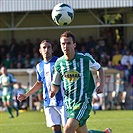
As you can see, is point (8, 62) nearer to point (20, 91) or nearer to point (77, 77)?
point (20, 91)

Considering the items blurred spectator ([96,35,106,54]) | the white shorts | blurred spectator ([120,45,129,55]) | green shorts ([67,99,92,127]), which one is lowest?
the white shorts

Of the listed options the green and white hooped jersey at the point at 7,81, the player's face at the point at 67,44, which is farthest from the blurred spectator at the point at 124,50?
the player's face at the point at 67,44

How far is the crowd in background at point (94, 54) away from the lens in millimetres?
28047

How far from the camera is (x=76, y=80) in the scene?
351 inches

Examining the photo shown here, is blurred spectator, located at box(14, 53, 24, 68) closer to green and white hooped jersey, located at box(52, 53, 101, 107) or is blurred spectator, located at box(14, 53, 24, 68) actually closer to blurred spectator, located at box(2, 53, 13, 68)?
blurred spectator, located at box(2, 53, 13, 68)

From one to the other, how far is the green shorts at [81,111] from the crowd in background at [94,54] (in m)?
18.3

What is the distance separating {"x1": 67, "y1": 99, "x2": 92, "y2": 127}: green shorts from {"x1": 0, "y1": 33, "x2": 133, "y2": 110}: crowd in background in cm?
1833

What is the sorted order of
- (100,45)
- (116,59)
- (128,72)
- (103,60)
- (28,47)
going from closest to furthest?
(128,72) < (116,59) < (103,60) < (100,45) < (28,47)

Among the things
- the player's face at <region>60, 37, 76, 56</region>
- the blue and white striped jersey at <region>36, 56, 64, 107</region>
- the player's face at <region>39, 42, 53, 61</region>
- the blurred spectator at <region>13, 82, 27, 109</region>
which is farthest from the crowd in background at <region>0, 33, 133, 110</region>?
the player's face at <region>60, 37, 76, 56</region>

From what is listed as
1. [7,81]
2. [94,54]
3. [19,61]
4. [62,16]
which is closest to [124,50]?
[94,54]

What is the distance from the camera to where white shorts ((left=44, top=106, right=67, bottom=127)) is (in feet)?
35.0

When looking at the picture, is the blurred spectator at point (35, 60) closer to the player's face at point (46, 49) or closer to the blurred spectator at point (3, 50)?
the blurred spectator at point (3, 50)

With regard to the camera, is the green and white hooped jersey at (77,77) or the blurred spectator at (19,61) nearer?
the green and white hooped jersey at (77,77)

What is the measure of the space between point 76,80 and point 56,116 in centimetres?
198
